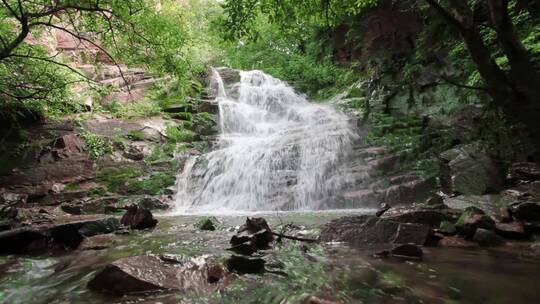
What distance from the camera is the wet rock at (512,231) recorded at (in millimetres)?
4770

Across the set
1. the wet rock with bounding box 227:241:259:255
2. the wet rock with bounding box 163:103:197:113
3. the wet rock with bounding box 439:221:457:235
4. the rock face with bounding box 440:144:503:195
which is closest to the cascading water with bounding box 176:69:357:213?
the wet rock with bounding box 163:103:197:113

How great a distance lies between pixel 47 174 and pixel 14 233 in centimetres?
693

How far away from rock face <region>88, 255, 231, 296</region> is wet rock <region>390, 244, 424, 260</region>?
7.02 feet

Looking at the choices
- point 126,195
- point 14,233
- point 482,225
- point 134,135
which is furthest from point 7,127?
point 482,225

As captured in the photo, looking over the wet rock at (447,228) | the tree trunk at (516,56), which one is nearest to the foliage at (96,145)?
the wet rock at (447,228)

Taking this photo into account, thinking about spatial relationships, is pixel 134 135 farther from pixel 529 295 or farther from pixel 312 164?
pixel 529 295

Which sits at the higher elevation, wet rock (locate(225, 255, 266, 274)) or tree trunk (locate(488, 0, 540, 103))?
tree trunk (locate(488, 0, 540, 103))

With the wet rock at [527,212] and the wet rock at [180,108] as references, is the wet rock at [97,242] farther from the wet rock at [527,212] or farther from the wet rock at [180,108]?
the wet rock at [180,108]

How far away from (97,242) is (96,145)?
26.2 ft

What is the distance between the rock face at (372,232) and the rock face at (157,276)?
7.34ft

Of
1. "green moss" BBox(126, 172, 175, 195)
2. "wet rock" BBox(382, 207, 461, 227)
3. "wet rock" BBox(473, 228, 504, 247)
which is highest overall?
"green moss" BBox(126, 172, 175, 195)

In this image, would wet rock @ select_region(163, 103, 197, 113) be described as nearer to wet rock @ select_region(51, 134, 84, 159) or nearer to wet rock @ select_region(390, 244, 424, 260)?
wet rock @ select_region(51, 134, 84, 159)

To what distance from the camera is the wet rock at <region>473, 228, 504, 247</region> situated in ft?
15.3

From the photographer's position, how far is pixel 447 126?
10.4 metres
